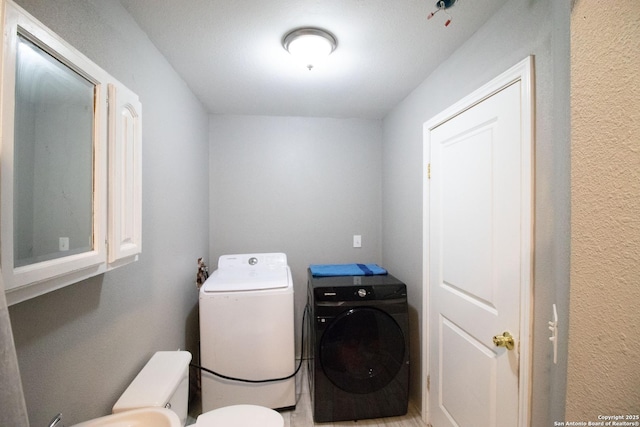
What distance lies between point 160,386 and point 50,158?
982 millimetres

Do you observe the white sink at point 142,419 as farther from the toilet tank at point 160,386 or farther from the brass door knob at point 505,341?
the brass door knob at point 505,341

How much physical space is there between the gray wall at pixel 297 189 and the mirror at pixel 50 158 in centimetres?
176

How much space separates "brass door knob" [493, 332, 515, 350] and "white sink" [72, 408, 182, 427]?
4.32ft

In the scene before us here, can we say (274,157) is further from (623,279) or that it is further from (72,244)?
(623,279)

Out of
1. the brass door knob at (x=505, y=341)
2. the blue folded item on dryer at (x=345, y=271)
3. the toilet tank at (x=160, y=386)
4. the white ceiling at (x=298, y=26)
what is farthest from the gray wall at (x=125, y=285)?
the brass door knob at (x=505, y=341)

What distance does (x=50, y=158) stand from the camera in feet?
2.23

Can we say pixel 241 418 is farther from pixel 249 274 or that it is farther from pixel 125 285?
pixel 249 274

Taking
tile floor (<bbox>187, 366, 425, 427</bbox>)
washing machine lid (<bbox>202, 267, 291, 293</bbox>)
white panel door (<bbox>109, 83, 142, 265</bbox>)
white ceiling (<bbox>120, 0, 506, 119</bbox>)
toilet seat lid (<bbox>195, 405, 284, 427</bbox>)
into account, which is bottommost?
tile floor (<bbox>187, 366, 425, 427</bbox>)

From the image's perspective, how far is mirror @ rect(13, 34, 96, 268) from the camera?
1.92 ft

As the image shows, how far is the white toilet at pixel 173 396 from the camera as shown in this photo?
3.33ft

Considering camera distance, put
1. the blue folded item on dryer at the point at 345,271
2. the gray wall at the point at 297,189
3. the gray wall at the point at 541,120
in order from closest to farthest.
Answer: the gray wall at the point at 541,120 → the blue folded item on dryer at the point at 345,271 → the gray wall at the point at 297,189

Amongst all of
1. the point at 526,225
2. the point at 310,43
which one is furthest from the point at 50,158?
the point at 526,225

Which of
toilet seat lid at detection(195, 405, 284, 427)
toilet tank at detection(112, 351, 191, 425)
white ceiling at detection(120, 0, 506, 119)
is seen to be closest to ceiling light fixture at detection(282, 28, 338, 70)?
white ceiling at detection(120, 0, 506, 119)

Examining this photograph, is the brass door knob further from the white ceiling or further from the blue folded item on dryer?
the white ceiling
